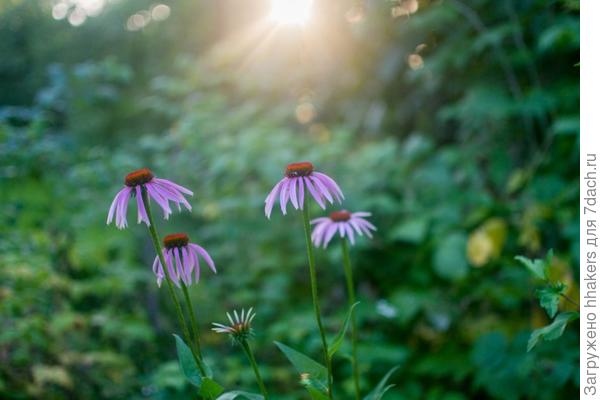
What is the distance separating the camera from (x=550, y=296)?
0.73 meters

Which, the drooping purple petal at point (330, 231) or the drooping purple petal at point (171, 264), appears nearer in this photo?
the drooping purple petal at point (171, 264)

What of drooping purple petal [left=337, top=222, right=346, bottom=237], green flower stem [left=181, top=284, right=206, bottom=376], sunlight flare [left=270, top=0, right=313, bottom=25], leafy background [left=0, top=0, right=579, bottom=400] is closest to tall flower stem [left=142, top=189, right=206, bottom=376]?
green flower stem [left=181, top=284, right=206, bottom=376]

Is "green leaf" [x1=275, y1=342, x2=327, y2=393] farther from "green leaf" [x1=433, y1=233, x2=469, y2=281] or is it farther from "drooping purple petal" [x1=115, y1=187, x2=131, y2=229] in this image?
"green leaf" [x1=433, y1=233, x2=469, y2=281]

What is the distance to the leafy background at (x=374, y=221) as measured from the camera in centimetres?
172

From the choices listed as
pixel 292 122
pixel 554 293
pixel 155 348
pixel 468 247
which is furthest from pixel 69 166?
pixel 554 293

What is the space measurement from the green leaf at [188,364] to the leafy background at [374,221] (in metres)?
0.70

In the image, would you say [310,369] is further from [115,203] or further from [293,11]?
[293,11]

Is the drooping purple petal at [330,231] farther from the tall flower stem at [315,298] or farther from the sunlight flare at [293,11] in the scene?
the sunlight flare at [293,11]

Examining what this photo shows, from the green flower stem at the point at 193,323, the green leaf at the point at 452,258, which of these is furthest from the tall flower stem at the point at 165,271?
the green leaf at the point at 452,258

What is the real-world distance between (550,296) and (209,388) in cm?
41

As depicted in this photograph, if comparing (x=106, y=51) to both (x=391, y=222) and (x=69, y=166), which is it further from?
(x=391, y=222)

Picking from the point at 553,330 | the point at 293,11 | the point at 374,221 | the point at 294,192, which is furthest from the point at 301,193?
the point at 293,11

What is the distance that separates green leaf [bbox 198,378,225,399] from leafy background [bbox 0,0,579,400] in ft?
2.48

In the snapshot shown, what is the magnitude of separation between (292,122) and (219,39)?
1377 mm
